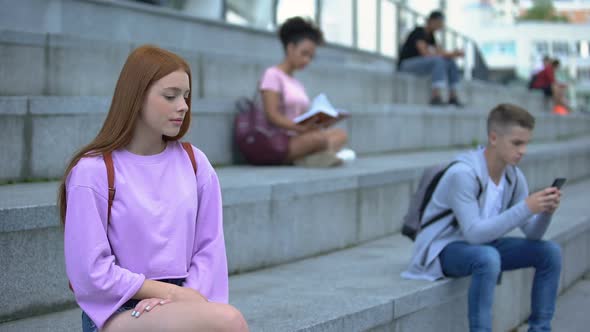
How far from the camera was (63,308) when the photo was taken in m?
3.82

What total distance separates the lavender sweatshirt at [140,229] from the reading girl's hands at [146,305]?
0.18ft

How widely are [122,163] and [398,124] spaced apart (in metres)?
6.97

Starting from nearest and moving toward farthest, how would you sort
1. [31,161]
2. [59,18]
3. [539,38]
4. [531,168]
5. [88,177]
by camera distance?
[88,177] → [31,161] → [59,18] → [531,168] → [539,38]

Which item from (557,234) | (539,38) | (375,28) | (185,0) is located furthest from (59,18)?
(539,38)

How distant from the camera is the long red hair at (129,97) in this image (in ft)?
8.83

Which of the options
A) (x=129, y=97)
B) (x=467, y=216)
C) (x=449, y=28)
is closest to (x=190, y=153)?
(x=129, y=97)

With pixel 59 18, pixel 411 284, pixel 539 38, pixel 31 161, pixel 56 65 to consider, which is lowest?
pixel 411 284

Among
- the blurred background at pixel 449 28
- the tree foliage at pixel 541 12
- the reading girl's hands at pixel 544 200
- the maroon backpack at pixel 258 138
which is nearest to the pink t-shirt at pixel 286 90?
the maroon backpack at pixel 258 138

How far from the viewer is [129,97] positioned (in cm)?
270

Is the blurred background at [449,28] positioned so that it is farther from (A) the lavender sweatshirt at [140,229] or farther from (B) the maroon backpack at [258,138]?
(A) the lavender sweatshirt at [140,229]

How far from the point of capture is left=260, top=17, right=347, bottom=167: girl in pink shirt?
6.68 m

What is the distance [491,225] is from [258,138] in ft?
8.57

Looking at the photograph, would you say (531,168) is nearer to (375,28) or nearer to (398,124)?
(398,124)

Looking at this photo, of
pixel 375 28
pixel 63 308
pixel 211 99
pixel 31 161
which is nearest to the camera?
pixel 63 308
